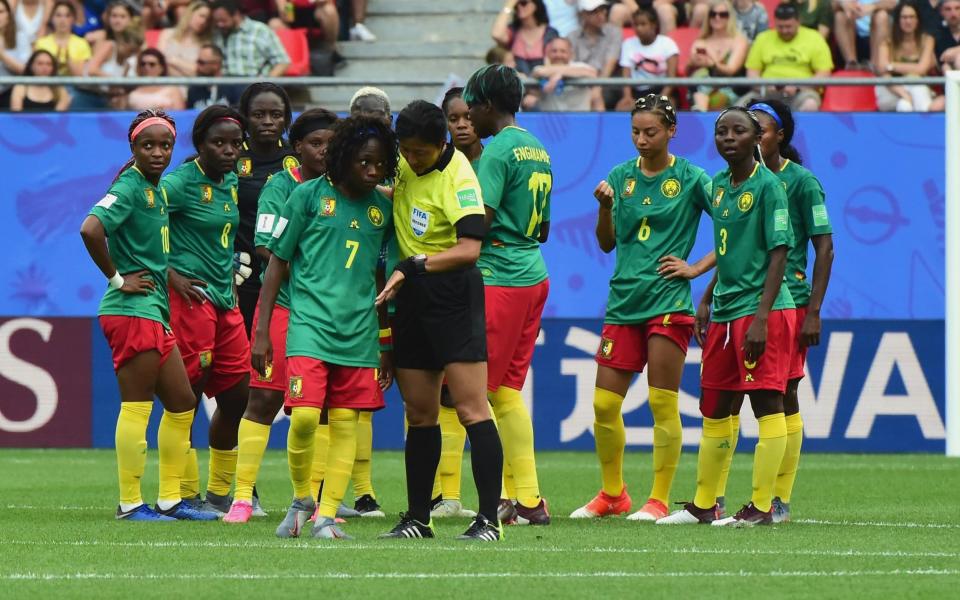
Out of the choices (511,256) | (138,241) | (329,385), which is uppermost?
(138,241)

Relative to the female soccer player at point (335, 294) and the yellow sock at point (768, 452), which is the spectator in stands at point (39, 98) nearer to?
the female soccer player at point (335, 294)

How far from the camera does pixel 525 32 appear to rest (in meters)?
16.5

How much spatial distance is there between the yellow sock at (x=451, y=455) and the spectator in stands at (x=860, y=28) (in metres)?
7.72

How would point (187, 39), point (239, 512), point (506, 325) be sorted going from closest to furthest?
point (239, 512), point (506, 325), point (187, 39)

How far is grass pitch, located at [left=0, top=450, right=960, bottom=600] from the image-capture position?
6434 mm

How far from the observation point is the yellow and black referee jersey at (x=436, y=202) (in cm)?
772

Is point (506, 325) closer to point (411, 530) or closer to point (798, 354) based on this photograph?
point (411, 530)

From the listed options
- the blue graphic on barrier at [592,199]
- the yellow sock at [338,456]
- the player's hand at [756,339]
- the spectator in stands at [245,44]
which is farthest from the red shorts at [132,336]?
the spectator in stands at [245,44]

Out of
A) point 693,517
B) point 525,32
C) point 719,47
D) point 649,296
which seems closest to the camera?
point 693,517

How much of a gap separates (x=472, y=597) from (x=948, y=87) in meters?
9.38

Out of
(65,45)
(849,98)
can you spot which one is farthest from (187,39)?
(849,98)

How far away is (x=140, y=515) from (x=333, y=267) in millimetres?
2106

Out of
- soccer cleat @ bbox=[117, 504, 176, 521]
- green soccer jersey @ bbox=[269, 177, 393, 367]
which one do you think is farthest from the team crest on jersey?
soccer cleat @ bbox=[117, 504, 176, 521]

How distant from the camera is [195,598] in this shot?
20.3ft
